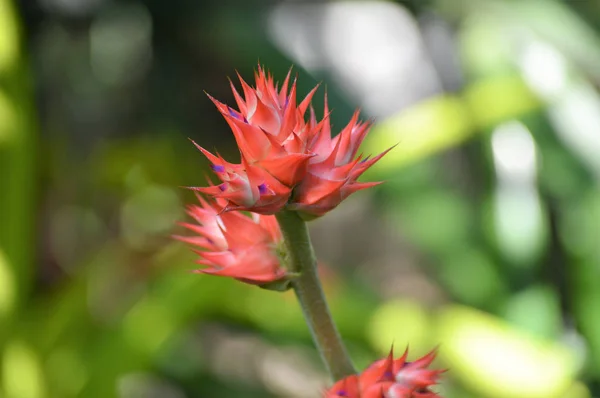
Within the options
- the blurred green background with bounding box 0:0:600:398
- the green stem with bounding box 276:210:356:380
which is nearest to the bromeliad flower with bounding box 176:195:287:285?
the green stem with bounding box 276:210:356:380

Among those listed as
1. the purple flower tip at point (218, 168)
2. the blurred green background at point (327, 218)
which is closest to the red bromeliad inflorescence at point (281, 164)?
the purple flower tip at point (218, 168)

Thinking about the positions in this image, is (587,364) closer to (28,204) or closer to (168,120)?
(28,204)

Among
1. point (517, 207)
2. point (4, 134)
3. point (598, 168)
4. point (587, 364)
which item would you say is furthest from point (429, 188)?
point (4, 134)

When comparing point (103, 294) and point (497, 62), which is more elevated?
point (497, 62)

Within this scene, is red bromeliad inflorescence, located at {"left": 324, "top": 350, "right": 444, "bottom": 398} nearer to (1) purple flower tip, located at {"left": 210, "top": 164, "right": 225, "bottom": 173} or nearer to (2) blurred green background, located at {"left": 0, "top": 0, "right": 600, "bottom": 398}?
(1) purple flower tip, located at {"left": 210, "top": 164, "right": 225, "bottom": 173}

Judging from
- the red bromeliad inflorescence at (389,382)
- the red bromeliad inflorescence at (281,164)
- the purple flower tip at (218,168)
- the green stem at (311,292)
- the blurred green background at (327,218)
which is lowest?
the blurred green background at (327,218)

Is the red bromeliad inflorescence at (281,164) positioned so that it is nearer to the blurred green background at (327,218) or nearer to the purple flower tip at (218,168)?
the purple flower tip at (218,168)
